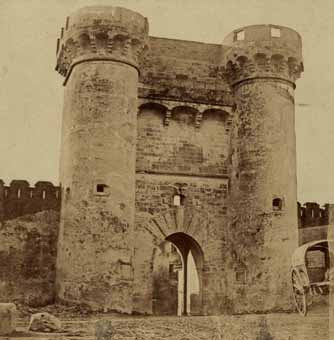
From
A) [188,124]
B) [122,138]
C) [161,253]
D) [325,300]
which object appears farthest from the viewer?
[161,253]

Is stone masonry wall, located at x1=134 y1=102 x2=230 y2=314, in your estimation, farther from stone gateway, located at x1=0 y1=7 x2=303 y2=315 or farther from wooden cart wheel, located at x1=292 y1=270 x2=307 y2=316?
wooden cart wheel, located at x1=292 y1=270 x2=307 y2=316

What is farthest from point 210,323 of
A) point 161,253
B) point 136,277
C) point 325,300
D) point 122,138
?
point 161,253

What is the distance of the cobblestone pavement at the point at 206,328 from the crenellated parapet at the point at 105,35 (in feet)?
20.3

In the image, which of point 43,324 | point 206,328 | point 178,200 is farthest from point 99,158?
point 43,324

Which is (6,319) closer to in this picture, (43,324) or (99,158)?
(43,324)

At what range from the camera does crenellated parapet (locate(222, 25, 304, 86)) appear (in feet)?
57.8

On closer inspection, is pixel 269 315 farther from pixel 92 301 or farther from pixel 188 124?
pixel 188 124

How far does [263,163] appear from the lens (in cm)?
1716

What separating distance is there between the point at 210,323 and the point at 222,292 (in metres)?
3.87

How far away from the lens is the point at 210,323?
13.3m

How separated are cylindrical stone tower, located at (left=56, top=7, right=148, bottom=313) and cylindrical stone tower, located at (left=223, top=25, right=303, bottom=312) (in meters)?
2.76

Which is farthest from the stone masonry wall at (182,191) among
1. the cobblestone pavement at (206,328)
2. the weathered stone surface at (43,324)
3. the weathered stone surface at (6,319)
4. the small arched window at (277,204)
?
the weathered stone surface at (6,319)

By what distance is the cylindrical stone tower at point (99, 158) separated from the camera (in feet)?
50.3

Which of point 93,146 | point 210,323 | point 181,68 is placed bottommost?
point 210,323
